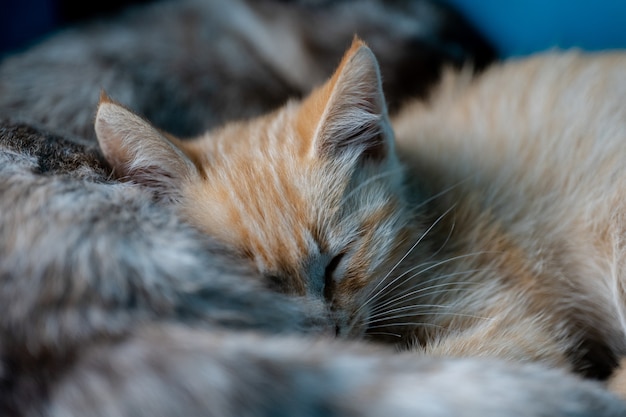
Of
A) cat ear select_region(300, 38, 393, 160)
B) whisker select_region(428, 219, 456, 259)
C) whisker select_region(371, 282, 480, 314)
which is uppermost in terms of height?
cat ear select_region(300, 38, 393, 160)

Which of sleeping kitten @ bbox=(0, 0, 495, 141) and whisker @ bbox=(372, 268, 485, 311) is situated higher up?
sleeping kitten @ bbox=(0, 0, 495, 141)

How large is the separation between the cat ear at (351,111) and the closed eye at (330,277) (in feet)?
0.61

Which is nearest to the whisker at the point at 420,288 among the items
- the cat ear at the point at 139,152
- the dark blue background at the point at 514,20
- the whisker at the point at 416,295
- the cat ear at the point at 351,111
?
the whisker at the point at 416,295

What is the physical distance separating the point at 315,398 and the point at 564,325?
0.67 metres

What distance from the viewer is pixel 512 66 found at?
154 centimetres

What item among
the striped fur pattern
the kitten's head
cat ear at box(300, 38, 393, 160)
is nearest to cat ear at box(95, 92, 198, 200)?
the kitten's head

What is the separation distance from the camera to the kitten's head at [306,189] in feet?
3.27

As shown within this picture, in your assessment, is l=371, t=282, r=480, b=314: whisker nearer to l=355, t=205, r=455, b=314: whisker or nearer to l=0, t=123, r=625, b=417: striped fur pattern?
l=355, t=205, r=455, b=314: whisker

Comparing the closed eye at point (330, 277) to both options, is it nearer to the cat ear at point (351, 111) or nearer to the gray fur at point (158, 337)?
the gray fur at point (158, 337)

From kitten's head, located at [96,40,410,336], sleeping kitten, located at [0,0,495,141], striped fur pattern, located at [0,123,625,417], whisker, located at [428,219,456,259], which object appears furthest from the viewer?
sleeping kitten, located at [0,0,495,141]

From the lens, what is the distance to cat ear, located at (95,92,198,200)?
1009mm

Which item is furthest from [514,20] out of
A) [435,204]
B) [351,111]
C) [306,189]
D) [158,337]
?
[158,337]

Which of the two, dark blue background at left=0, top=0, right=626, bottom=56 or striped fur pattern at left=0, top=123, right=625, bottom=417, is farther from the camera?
dark blue background at left=0, top=0, right=626, bottom=56

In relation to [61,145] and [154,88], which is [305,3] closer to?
[154,88]
